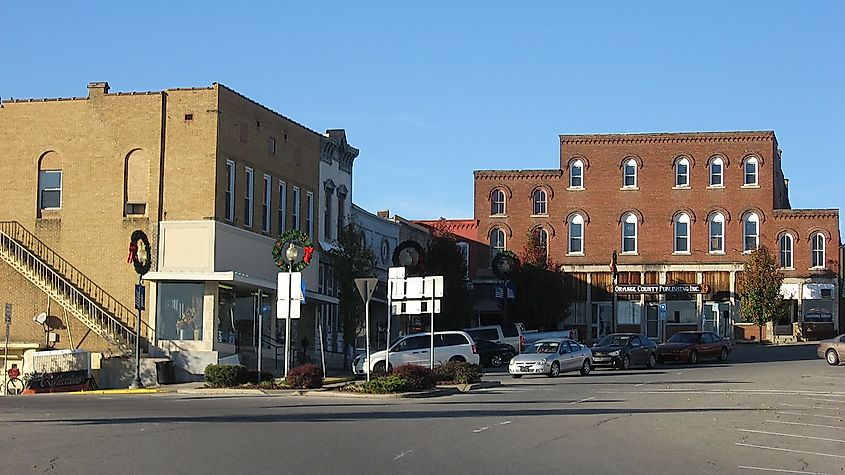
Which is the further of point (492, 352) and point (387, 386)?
point (492, 352)

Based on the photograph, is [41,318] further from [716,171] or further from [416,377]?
[716,171]

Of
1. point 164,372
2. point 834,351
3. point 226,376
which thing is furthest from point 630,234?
point 226,376

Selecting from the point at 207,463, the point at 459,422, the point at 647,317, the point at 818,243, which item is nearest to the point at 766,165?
the point at 818,243

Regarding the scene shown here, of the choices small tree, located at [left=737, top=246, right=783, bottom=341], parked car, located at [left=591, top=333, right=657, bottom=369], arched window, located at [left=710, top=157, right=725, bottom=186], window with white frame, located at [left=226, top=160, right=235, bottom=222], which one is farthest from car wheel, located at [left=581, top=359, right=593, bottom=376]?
arched window, located at [left=710, top=157, right=725, bottom=186]

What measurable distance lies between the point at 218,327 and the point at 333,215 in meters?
12.1

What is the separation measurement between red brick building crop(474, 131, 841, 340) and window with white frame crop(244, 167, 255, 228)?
107 feet

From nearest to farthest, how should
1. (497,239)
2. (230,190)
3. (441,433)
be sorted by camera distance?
1. (441,433)
2. (230,190)
3. (497,239)

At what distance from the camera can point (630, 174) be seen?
258 feet

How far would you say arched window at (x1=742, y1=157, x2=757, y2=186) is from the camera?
76750 mm

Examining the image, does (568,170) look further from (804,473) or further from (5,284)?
(804,473)

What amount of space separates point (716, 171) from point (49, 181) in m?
47.0

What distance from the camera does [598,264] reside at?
78938 mm

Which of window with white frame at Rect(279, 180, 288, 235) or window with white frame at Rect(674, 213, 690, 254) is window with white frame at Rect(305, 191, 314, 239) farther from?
window with white frame at Rect(674, 213, 690, 254)

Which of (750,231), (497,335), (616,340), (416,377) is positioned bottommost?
(416,377)
